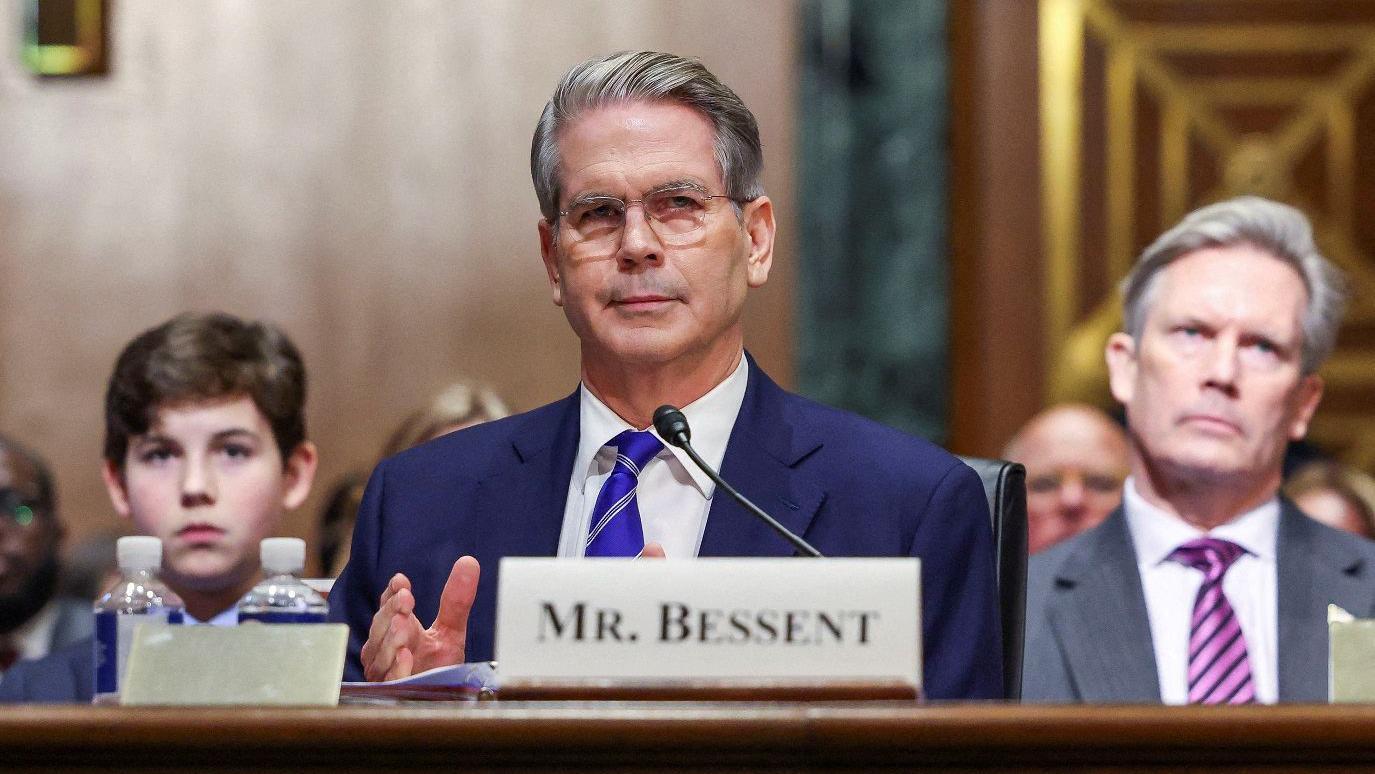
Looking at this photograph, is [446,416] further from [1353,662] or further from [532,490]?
[1353,662]

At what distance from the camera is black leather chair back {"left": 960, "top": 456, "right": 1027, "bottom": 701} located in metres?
2.33

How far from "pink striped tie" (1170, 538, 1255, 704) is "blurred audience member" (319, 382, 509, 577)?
4.75 feet

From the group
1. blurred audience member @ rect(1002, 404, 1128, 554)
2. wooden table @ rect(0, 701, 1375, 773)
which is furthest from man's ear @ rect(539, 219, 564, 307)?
blurred audience member @ rect(1002, 404, 1128, 554)

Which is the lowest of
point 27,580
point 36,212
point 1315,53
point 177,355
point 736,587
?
point 27,580

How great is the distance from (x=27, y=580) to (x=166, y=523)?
1.12 metres

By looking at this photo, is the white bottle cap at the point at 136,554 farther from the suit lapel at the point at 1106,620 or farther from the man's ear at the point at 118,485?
the suit lapel at the point at 1106,620

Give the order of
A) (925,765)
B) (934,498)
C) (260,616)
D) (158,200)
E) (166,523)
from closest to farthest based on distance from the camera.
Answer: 1. (925,765)
2. (260,616)
3. (934,498)
4. (166,523)
5. (158,200)

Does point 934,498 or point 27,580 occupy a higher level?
point 934,498

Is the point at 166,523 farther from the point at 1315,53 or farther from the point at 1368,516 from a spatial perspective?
the point at 1315,53

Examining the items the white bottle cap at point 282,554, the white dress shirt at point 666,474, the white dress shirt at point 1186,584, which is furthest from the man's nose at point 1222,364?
the white bottle cap at point 282,554

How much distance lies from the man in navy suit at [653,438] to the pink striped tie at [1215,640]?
96 cm

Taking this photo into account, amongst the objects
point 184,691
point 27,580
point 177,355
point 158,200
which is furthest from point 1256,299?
point 158,200

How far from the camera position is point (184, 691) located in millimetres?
1525

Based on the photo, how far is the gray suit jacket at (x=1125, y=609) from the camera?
3078 mm
